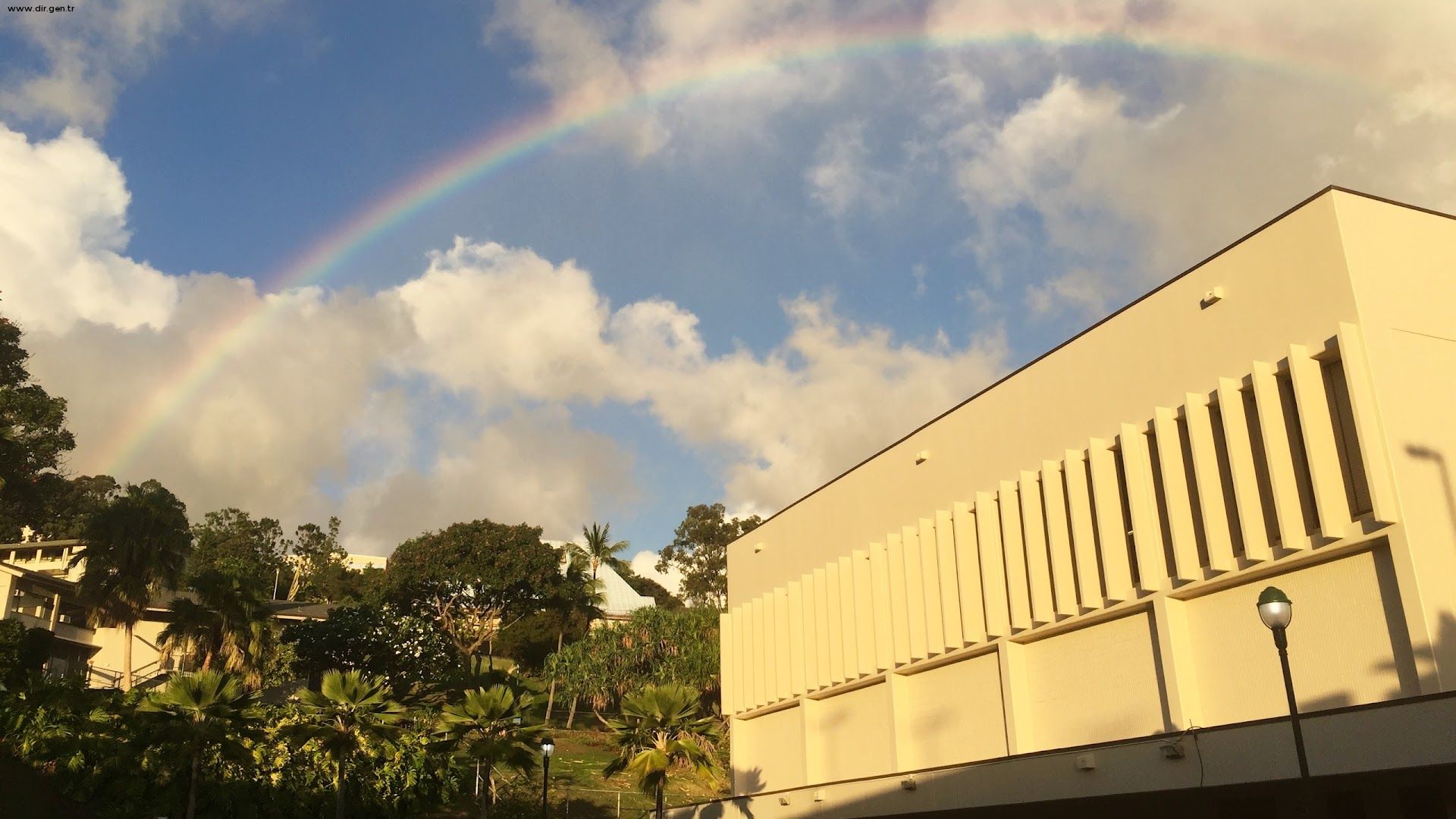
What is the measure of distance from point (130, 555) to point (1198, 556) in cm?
5716

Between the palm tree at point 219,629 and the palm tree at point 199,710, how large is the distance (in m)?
19.1

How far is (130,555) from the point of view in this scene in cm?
6041

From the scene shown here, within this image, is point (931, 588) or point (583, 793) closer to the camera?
point (931, 588)

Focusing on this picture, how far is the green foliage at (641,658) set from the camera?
232ft

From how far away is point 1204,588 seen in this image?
24.6m

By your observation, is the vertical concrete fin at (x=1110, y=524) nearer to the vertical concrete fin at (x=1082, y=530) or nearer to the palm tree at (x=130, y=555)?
the vertical concrete fin at (x=1082, y=530)

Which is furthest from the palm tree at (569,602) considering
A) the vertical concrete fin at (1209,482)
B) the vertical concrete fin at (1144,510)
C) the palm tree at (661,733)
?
the vertical concrete fin at (1209,482)

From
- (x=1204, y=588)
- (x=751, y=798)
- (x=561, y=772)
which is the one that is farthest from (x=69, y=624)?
(x=1204, y=588)

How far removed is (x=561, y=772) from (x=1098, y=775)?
4088cm

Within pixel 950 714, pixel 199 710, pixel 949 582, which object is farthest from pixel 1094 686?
pixel 199 710

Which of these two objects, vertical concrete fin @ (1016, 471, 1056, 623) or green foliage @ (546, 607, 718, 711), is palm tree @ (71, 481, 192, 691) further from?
vertical concrete fin @ (1016, 471, 1056, 623)

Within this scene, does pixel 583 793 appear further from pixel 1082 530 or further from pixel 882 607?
pixel 1082 530

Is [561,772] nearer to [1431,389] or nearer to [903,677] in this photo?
[903,677]

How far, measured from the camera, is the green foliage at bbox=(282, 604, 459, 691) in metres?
71.4
